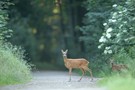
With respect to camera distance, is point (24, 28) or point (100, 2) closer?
point (100, 2)

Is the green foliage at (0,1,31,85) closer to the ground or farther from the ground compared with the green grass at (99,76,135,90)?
closer to the ground

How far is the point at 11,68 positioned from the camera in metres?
24.2

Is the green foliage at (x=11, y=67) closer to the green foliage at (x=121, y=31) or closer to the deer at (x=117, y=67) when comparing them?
the deer at (x=117, y=67)

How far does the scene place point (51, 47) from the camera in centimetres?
6981

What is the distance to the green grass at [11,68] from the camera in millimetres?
23016

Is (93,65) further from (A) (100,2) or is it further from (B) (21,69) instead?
(B) (21,69)

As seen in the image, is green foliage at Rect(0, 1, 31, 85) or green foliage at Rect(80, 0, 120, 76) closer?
green foliage at Rect(0, 1, 31, 85)

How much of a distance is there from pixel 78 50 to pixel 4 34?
60.9 ft

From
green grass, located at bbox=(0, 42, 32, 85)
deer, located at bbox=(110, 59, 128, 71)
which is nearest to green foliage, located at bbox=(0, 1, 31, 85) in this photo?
green grass, located at bbox=(0, 42, 32, 85)

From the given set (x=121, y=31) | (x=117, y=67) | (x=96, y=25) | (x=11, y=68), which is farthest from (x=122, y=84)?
(x=96, y=25)

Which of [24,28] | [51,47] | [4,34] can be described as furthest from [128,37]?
[51,47]

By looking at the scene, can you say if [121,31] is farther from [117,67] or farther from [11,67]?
[11,67]

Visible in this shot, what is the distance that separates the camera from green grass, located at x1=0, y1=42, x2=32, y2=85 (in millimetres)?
23016

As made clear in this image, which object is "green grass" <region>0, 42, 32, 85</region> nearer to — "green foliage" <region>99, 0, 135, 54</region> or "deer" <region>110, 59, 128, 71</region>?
"deer" <region>110, 59, 128, 71</region>
